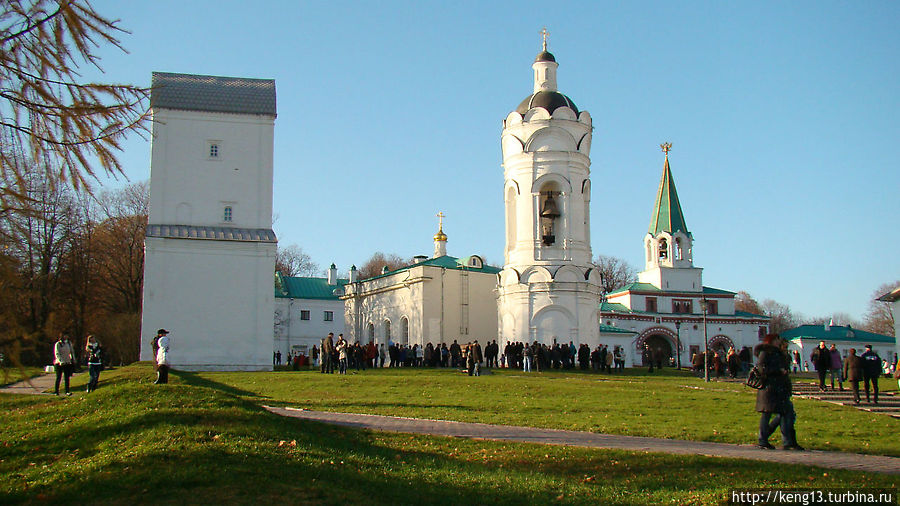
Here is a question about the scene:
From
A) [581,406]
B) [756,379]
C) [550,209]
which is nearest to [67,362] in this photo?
[581,406]

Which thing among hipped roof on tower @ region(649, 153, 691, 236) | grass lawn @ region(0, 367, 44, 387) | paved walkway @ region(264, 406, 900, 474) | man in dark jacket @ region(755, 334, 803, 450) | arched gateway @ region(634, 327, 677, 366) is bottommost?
paved walkway @ region(264, 406, 900, 474)

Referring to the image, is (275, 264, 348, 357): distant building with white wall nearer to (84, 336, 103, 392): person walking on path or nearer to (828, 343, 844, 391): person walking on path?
(84, 336, 103, 392): person walking on path

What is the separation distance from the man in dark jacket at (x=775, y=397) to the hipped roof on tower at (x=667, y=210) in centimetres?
6244

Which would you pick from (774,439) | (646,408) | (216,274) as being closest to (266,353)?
(216,274)

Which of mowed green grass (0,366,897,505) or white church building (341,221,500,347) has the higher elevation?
white church building (341,221,500,347)

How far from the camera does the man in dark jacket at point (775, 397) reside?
12.2 metres

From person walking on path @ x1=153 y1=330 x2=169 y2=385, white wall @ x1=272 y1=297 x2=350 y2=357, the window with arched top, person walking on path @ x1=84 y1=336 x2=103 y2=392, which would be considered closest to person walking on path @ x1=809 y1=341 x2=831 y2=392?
person walking on path @ x1=153 y1=330 x2=169 y2=385

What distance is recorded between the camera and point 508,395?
20.9 m

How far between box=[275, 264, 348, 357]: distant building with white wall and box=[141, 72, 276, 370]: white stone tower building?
24.2m

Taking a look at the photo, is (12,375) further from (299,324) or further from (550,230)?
(299,324)

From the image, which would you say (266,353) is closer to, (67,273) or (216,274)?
(216,274)

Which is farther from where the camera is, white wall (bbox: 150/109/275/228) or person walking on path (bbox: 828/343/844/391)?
white wall (bbox: 150/109/275/228)

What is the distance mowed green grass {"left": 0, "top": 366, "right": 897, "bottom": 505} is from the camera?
7789 millimetres

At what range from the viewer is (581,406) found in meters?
18.5
